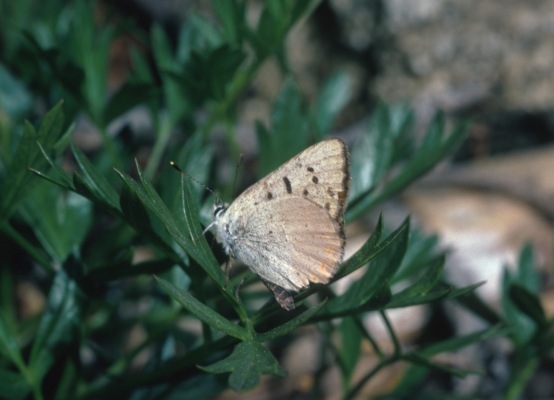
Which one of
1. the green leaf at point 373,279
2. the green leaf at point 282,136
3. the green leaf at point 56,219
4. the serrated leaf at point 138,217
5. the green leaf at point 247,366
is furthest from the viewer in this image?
the green leaf at point 282,136

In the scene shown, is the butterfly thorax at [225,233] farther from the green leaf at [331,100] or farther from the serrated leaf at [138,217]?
the green leaf at [331,100]

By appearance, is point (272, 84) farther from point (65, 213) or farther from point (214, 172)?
point (65, 213)

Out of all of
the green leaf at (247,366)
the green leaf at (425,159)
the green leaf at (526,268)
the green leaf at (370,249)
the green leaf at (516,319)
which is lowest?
the green leaf at (516,319)

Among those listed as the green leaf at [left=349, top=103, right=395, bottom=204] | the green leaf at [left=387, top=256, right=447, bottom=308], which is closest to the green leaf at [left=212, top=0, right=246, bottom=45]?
the green leaf at [left=349, top=103, right=395, bottom=204]

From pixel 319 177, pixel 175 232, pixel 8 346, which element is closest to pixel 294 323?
pixel 175 232

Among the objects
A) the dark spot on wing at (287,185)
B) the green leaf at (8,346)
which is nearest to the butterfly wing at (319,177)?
the dark spot on wing at (287,185)

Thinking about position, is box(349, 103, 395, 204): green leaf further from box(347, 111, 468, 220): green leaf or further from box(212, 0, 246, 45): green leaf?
box(212, 0, 246, 45): green leaf

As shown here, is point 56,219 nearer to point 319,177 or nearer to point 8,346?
point 8,346

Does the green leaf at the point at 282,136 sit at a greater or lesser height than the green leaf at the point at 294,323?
greater
